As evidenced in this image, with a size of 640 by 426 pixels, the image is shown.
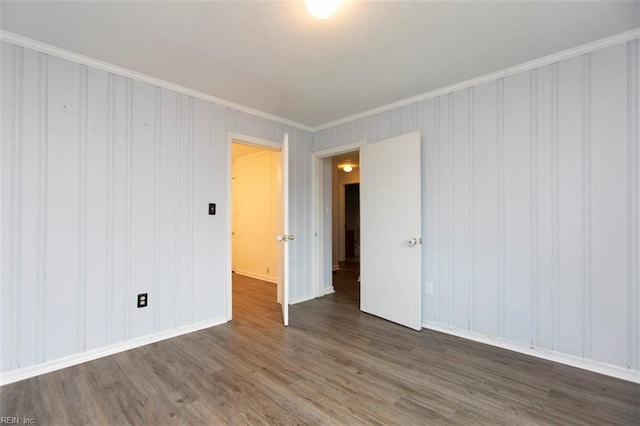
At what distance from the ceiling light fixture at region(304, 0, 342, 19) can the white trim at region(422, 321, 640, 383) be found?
2.87 m

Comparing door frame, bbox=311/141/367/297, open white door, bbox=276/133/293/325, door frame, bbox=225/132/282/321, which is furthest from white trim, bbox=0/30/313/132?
door frame, bbox=311/141/367/297

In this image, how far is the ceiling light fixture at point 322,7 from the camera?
1.65 metres

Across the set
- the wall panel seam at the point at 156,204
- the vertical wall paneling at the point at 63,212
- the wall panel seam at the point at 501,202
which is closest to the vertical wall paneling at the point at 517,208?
the wall panel seam at the point at 501,202

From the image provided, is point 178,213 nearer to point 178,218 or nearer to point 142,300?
point 178,218

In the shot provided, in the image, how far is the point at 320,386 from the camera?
1.98 m

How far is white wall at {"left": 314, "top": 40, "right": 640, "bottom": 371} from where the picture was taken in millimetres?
2070

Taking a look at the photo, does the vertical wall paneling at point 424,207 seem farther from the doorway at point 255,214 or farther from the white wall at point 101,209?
the doorway at point 255,214

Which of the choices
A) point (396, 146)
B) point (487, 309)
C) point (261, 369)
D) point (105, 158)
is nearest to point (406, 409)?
Answer: point (261, 369)

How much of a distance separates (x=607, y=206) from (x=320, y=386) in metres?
2.42

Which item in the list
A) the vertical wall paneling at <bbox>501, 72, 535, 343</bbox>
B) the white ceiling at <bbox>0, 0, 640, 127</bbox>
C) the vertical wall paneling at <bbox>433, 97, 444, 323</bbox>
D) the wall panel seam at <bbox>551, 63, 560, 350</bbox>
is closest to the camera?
the white ceiling at <bbox>0, 0, 640, 127</bbox>

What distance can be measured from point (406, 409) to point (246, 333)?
1.68 metres

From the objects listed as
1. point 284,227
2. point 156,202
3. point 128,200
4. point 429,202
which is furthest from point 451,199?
point 128,200

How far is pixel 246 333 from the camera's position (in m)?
2.87

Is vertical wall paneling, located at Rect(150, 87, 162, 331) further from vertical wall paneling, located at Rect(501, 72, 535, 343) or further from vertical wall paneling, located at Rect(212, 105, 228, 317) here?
vertical wall paneling, located at Rect(501, 72, 535, 343)
